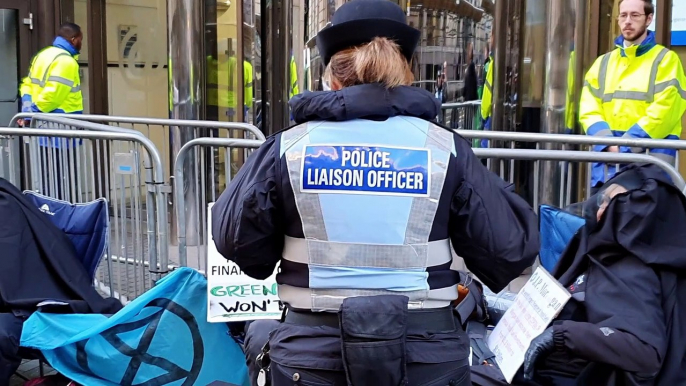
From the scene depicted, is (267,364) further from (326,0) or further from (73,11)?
(73,11)

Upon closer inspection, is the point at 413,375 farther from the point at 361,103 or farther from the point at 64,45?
the point at 64,45

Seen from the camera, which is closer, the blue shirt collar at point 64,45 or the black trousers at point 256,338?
the black trousers at point 256,338


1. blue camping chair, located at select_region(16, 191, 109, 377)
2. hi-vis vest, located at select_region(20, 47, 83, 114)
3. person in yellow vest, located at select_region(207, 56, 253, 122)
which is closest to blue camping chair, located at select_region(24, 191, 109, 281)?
blue camping chair, located at select_region(16, 191, 109, 377)

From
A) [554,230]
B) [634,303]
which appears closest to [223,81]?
[554,230]

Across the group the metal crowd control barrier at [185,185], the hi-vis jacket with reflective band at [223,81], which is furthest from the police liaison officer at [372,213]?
the hi-vis jacket with reflective band at [223,81]

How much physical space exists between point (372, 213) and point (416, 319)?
0.95ft

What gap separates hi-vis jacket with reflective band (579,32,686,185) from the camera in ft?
16.8

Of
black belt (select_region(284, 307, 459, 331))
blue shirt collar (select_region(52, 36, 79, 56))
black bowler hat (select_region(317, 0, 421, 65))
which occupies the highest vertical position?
blue shirt collar (select_region(52, 36, 79, 56))

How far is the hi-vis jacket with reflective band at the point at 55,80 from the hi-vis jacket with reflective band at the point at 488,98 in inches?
156

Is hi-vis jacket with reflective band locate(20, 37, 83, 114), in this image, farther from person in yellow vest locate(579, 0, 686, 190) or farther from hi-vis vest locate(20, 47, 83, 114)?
person in yellow vest locate(579, 0, 686, 190)

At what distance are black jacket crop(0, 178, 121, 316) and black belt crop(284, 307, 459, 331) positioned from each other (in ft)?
7.36

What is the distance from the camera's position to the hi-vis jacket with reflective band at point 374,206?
2.15 meters

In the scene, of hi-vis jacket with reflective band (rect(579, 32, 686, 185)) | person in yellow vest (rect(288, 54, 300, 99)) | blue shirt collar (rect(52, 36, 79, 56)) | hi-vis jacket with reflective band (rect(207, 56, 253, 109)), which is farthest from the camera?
blue shirt collar (rect(52, 36, 79, 56))

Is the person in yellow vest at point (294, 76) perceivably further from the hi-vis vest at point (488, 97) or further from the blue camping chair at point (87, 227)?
the blue camping chair at point (87, 227)
